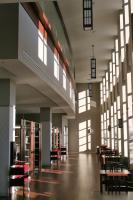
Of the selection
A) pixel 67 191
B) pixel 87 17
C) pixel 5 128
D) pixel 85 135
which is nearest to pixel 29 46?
pixel 87 17

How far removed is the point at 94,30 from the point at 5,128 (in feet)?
50.5

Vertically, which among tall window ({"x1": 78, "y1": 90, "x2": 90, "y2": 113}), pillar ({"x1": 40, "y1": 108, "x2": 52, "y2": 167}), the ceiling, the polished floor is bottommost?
the polished floor

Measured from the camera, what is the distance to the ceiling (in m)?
21.2

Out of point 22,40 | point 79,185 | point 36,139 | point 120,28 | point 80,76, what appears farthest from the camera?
point 80,76

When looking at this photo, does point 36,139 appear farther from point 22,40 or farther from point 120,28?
point 22,40

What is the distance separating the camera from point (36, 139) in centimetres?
2053

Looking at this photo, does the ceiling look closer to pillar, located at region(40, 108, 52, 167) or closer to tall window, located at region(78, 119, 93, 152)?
pillar, located at region(40, 108, 52, 167)

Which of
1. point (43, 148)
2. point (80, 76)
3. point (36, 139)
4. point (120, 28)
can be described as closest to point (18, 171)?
point (36, 139)

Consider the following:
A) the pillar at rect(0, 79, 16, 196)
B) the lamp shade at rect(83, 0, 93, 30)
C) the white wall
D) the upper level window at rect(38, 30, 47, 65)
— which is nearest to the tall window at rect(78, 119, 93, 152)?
the upper level window at rect(38, 30, 47, 65)

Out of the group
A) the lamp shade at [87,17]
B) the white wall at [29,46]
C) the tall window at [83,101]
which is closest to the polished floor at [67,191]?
the white wall at [29,46]

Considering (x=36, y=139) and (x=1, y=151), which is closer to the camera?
(x=1, y=151)

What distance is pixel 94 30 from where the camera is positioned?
25391 mm

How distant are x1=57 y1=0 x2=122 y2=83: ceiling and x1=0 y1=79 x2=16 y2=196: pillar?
6.55 metres

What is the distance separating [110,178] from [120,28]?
42.0 feet
